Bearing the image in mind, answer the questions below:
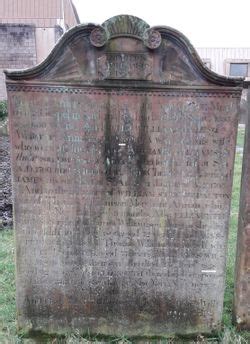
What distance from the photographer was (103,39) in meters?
3.11

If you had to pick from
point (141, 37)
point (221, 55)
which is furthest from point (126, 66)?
point (221, 55)

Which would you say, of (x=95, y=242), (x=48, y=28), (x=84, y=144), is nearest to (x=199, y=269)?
(x=95, y=242)

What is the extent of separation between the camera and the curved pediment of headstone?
3.11 m

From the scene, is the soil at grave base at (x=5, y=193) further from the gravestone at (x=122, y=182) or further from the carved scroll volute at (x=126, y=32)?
the carved scroll volute at (x=126, y=32)

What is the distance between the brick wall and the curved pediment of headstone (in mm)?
17369

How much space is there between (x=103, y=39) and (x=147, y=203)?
1.33 m

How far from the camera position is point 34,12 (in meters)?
22.5

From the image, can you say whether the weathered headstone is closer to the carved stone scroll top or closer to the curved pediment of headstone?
the curved pediment of headstone

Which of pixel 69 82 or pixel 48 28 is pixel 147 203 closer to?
pixel 69 82

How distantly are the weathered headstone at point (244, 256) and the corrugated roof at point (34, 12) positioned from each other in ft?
67.1

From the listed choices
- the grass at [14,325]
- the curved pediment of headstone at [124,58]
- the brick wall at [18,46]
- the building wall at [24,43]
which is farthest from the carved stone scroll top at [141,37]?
the brick wall at [18,46]

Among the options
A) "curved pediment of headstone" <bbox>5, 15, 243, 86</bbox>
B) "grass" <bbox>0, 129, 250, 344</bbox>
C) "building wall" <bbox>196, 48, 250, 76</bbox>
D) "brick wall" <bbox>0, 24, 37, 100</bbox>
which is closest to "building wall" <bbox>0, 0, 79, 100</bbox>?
"brick wall" <bbox>0, 24, 37, 100</bbox>

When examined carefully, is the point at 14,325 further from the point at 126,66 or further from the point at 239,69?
the point at 239,69

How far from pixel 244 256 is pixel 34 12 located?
21.9 metres
